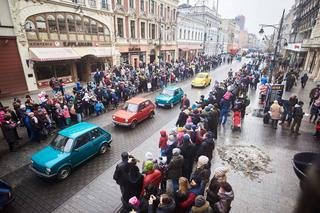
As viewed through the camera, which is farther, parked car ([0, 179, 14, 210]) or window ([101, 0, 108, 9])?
window ([101, 0, 108, 9])

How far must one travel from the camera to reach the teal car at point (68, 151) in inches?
259

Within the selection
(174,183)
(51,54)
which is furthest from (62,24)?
(174,183)

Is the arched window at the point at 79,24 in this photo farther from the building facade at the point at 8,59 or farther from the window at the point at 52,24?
the building facade at the point at 8,59

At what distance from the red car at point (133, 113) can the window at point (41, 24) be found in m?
11.5

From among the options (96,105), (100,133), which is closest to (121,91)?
(96,105)

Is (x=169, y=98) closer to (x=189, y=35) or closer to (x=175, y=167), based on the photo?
(x=175, y=167)

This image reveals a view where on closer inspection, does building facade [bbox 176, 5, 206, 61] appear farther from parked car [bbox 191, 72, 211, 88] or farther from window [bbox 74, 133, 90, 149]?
window [bbox 74, 133, 90, 149]

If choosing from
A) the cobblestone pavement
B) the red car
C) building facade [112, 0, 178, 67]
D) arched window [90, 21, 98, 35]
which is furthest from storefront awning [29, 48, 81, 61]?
the cobblestone pavement

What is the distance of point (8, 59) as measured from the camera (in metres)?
14.5

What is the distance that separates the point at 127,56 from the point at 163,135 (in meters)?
21.9

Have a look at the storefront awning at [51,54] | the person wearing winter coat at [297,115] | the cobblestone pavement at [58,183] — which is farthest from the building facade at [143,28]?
the person wearing winter coat at [297,115]

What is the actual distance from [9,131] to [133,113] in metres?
5.86

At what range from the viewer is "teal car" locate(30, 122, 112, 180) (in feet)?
21.6

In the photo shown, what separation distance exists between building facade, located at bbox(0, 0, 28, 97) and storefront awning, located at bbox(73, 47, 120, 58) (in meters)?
5.39
